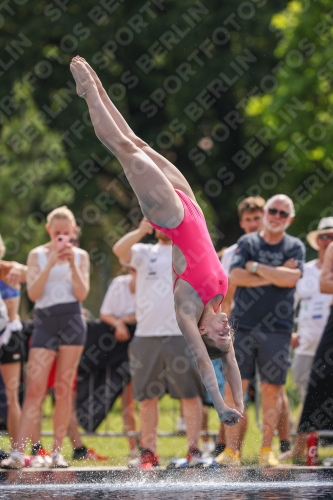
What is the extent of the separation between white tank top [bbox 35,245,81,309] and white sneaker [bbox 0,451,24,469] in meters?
1.33

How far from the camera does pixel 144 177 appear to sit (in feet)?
20.8

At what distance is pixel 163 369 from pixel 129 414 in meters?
1.89

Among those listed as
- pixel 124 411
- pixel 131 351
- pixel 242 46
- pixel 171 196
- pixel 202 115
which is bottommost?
pixel 124 411

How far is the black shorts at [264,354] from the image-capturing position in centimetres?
820

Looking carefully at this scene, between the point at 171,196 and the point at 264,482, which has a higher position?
the point at 171,196

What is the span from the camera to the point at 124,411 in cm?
1023

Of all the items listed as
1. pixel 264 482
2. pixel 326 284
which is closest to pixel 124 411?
pixel 326 284

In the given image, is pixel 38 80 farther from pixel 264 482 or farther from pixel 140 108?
pixel 264 482

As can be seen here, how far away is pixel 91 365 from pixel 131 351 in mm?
2297

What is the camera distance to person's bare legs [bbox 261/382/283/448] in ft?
26.4

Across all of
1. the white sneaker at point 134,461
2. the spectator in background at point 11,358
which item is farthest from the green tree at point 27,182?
the white sneaker at point 134,461

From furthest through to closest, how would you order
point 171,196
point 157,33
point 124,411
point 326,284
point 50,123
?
point 50,123
point 157,33
point 124,411
point 326,284
point 171,196

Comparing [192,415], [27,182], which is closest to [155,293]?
[192,415]

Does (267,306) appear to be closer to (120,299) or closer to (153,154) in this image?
(153,154)
